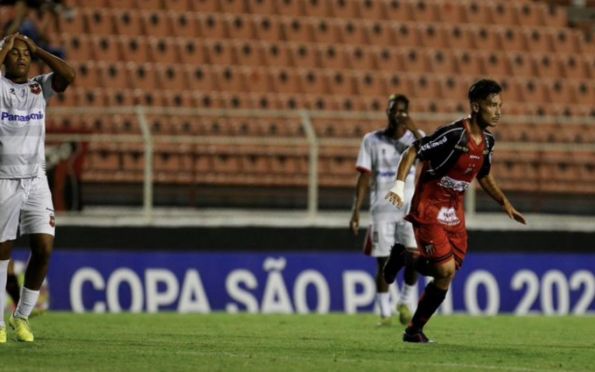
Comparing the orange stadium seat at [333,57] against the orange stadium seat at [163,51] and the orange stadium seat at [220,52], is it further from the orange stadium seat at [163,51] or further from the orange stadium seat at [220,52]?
the orange stadium seat at [163,51]

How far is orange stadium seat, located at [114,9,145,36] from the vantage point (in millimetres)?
20828

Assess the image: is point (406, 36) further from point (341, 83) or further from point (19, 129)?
point (19, 129)

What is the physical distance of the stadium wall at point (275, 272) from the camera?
645 inches

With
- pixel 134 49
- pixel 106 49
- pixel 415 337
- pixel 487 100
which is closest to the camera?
pixel 487 100

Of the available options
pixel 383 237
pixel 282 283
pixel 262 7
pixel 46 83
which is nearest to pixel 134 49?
pixel 262 7

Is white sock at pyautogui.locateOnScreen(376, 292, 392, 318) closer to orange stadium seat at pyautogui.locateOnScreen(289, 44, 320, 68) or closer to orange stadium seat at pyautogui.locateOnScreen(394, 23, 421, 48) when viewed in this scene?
orange stadium seat at pyautogui.locateOnScreen(289, 44, 320, 68)

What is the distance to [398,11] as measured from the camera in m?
22.8

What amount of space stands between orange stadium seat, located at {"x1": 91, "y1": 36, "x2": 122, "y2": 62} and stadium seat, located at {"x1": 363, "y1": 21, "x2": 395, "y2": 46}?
4225 millimetres

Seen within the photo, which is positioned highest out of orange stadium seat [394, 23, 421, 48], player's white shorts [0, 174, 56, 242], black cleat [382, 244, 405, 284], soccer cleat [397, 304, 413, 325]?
Answer: orange stadium seat [394, 23, 421, 48]

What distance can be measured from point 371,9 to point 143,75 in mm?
4627

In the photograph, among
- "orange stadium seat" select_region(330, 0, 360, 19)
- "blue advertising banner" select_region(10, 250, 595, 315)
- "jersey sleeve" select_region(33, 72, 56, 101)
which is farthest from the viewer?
"orange stadium seat" select_region(330, 0, 360, 19)

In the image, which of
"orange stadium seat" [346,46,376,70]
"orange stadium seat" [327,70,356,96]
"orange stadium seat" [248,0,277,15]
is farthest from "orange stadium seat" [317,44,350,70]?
"orange stadium seat" [248,0,277,15]

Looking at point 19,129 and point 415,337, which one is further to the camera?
point 415,337

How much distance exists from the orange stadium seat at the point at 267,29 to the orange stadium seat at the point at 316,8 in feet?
2.84
